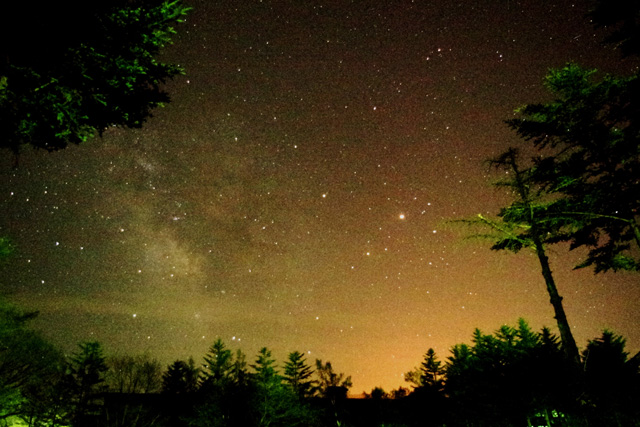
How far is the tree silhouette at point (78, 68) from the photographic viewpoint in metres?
4.23

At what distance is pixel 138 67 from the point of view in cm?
563

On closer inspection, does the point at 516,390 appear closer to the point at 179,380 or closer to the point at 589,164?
the point at 589,164

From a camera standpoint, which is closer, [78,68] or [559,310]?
[78,68]

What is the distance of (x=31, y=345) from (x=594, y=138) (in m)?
27.8

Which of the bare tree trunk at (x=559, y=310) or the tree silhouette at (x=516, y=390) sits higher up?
the bare tree trunk at (x=559, y=310)

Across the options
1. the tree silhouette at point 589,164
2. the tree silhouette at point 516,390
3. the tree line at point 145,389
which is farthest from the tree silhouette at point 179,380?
the tree silhouette at point 589,164

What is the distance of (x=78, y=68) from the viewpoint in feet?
16.2

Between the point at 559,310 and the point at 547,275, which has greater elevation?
the point at 547,275

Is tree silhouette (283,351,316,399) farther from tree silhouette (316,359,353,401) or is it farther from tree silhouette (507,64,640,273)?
→ tree silhouette (507,64,640,273)

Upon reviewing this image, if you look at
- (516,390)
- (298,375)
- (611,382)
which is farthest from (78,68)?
(298,375)

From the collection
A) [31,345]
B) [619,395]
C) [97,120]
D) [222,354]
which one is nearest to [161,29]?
[97,120]

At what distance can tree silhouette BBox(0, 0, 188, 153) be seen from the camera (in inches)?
167

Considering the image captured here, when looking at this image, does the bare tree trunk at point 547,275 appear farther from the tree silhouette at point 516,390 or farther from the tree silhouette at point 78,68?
the tree silhouette at point 78,68

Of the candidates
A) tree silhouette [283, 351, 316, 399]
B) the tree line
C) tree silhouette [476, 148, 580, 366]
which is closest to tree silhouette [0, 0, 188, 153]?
the tree line
